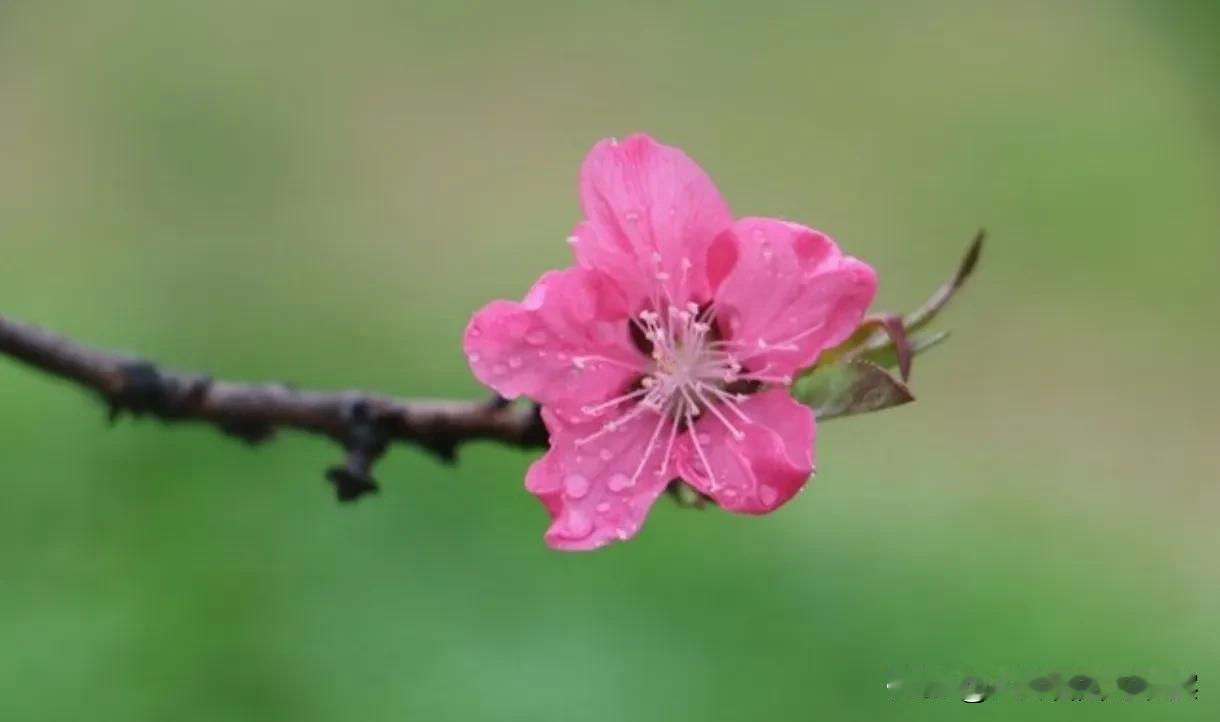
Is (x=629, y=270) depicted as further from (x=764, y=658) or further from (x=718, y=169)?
(x=718, y=169)

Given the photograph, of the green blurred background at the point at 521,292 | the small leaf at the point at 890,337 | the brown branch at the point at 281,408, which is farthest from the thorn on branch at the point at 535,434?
the green blurred background at the point at 521,292

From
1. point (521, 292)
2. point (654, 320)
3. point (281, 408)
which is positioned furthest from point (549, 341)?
point (521, 292)

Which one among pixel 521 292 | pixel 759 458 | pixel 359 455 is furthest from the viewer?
pixel 521 292

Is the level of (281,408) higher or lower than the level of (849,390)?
lower

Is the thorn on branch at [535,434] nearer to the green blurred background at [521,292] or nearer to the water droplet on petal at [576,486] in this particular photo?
the water droplet on petal at [576,486]

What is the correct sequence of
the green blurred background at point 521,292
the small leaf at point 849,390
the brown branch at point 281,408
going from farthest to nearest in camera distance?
the green blurred background at point 521,292 < the brown branch at point 281,408 < the small leaf at point 849,390

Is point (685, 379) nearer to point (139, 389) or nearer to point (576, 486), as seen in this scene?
point (576, 486)

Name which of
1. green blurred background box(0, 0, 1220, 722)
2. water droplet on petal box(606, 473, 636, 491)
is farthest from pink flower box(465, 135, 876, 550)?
green blurred background box(0, 0, 1220, 722)

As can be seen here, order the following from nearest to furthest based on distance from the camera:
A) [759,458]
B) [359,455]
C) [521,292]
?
[759,458], [359,455], [521,292]

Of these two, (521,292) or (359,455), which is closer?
(359,455)
